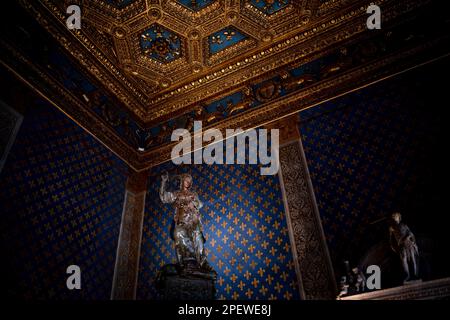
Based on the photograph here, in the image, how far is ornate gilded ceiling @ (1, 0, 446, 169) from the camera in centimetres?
593

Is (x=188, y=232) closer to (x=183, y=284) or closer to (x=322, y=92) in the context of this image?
(x=183, y=284)

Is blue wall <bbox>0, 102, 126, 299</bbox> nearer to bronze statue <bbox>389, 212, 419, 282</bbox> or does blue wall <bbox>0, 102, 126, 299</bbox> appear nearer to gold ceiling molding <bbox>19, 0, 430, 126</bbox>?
gold ceiling molding <bbox>19, 0, 430, 126</bbox>

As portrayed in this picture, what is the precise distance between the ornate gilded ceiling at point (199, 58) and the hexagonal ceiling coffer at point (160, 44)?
2 cm

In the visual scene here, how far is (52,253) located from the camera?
16.7 ft

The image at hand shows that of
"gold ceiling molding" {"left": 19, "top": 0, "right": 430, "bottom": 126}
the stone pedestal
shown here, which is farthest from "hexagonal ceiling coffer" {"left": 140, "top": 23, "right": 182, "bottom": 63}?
the stone pedestal

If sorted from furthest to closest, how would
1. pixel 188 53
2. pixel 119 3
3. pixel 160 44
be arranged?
pixel 188 53
pixel 160 44
pixel 119 3

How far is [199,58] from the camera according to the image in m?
7.05

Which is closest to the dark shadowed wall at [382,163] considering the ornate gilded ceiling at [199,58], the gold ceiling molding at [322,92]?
the gold ceiling molding at [322,92]

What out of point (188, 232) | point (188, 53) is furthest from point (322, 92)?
point (188, 232)

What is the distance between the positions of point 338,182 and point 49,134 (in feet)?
15.8

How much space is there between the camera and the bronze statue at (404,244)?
409 centimetres

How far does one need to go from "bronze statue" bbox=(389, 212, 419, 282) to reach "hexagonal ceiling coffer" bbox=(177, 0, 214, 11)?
4693 mm

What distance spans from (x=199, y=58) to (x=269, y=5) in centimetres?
173

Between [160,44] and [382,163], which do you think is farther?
[160,44]
